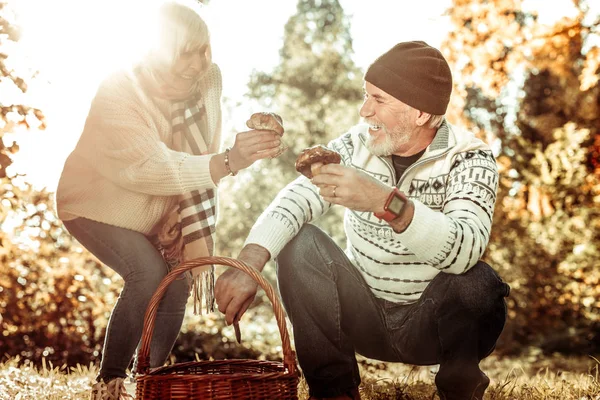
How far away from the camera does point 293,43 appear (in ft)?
35.1

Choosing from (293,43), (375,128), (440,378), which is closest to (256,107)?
(293,43)

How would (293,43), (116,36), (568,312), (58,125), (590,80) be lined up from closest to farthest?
(116,36), (58,125), (590,80), (568,312), (293,43)

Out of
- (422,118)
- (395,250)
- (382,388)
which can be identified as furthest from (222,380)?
(382,388)

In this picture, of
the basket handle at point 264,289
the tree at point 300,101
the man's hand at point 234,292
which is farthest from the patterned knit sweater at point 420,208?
the tree at point 300,101

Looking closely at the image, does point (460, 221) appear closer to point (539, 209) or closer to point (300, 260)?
point (300, 260)

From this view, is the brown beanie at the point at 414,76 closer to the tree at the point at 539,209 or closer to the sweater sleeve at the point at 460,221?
the sweater sleeve at the point at 460,221

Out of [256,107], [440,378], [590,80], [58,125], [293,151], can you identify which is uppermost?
[256,107]

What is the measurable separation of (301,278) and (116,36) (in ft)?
4.82

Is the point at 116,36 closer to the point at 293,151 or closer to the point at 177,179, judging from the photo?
the point at 177,179

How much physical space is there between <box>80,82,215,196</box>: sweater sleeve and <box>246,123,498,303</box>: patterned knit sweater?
41 centimetres

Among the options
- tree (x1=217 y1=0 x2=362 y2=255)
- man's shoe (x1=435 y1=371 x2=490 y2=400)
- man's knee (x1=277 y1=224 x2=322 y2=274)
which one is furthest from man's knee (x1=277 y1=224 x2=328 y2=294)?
tree (x1=217 y1=0 x2=362 y2=255)

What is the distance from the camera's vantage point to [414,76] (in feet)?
9.18

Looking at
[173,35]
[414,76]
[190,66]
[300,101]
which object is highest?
[300,101]

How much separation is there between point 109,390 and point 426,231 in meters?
1.39
